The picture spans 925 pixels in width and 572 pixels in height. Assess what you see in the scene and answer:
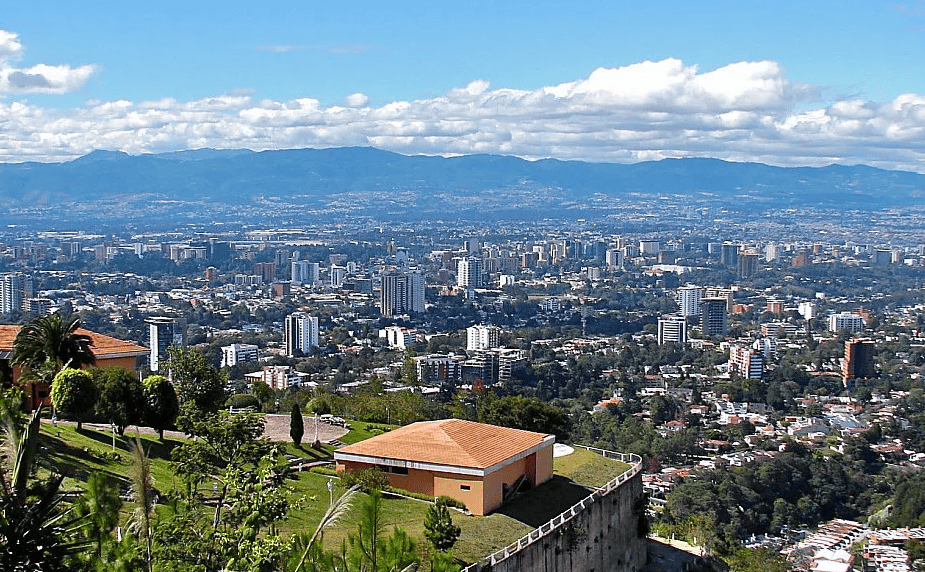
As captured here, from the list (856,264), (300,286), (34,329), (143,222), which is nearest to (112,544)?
(34,329)

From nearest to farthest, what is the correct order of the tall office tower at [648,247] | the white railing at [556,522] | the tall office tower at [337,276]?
the white railing at [556,522]
the tall office tower at [337,276]
the tall office tower at [648,247]

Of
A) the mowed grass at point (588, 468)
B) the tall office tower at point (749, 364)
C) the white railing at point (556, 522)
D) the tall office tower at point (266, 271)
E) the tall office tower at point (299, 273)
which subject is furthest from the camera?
the tall office tower at point (299, 273)

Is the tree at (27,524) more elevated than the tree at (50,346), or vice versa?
the tree at (27,524)

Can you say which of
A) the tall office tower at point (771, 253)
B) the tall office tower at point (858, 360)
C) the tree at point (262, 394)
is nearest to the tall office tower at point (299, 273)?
the tall office tower at point (771, 253)

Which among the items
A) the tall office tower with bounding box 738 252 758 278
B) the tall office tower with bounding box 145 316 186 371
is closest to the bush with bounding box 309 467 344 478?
the tall office tower with bounding box 145 316 186 371

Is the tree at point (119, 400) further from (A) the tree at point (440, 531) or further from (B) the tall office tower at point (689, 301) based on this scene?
(B) the tall office tower at point (689, 301)

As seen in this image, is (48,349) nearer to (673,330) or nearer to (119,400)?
(119,400)

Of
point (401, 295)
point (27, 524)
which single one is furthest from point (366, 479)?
point (401, 295)
